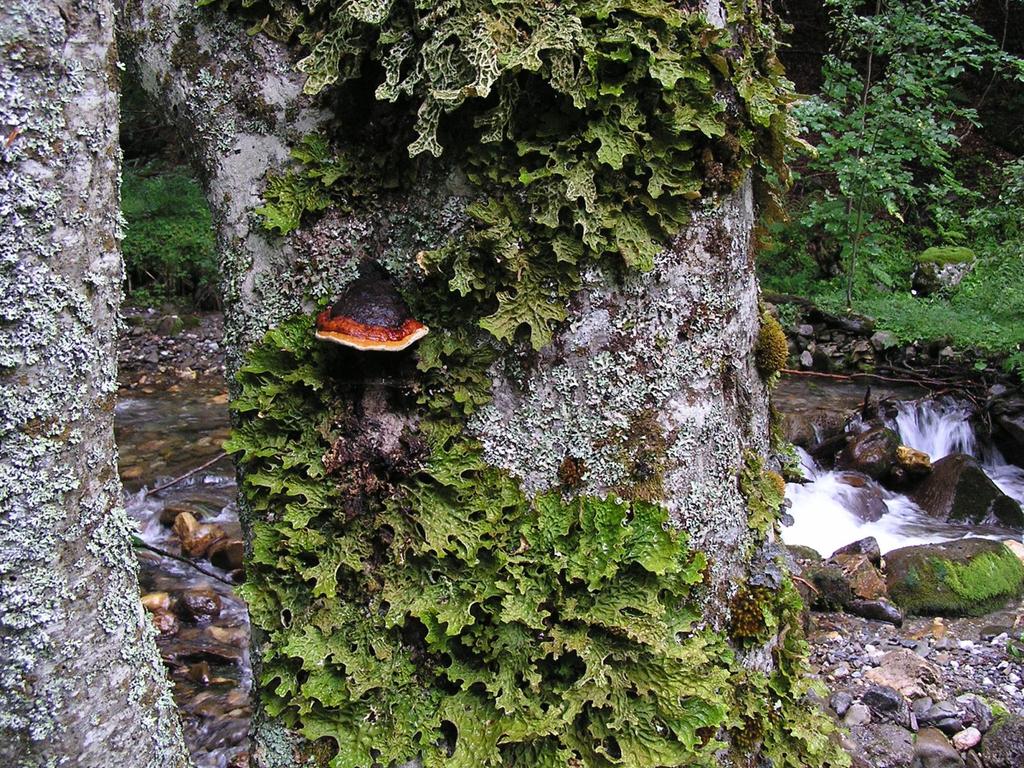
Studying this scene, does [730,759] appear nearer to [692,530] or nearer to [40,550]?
[692,530]

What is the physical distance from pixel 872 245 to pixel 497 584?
986cm

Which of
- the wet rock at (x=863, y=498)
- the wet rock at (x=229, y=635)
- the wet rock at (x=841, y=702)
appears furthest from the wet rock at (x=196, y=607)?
the wet rock at (x=863, y=498)

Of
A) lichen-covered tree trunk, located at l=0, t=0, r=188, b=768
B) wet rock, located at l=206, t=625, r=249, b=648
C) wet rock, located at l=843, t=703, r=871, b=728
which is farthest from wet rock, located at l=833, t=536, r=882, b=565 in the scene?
lichen-covered tree trunk, located at l=0, t=0, r=188, b=768

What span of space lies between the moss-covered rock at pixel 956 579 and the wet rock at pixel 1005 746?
1.47 m

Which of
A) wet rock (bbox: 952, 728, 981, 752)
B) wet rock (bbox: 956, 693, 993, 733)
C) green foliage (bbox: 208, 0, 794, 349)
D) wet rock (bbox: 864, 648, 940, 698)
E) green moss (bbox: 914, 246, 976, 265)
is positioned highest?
green foliage (bbox: 208, 0, 794, 349)

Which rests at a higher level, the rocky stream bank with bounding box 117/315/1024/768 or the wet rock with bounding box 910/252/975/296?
the wet rock with bounding box 910/252/975/296

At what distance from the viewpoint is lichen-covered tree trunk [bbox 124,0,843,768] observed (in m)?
1.50

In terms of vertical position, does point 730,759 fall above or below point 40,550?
below

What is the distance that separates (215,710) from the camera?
387cm

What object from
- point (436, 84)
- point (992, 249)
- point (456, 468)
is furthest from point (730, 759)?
point (992, 249)

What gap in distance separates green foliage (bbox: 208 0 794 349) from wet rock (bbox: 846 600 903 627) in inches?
162

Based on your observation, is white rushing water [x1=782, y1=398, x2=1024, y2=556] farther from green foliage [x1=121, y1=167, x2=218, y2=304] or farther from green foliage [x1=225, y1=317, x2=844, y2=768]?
green foliage [x1=121, y1=167, x2=218, y2=304]

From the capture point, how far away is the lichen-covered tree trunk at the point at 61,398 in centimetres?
103

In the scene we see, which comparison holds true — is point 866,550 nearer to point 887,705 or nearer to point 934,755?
point 887,705
